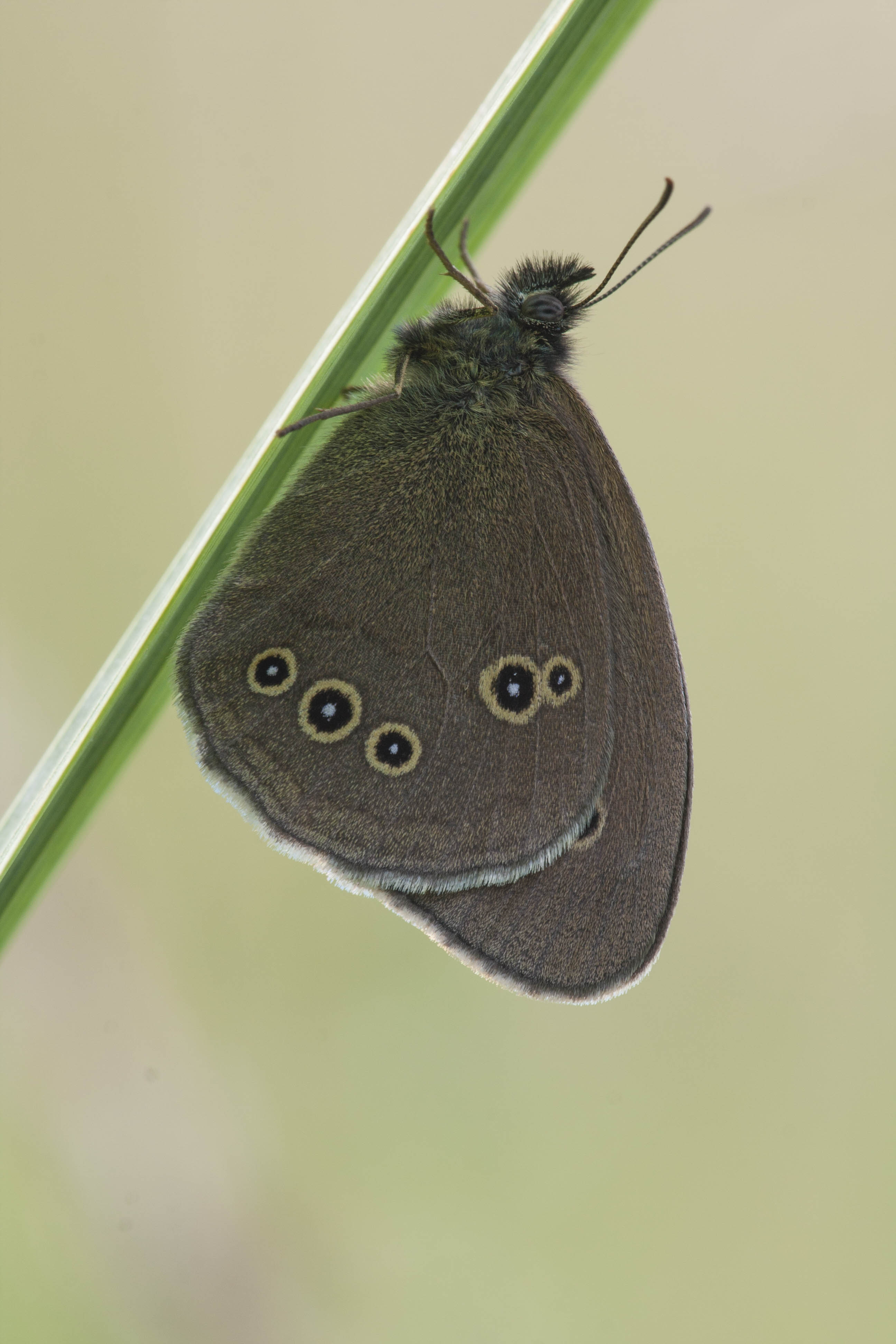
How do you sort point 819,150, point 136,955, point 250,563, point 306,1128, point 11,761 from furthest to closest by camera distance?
point 819,150 → point 306,1128 → point 136,955 → point 11,761 → point 250,563

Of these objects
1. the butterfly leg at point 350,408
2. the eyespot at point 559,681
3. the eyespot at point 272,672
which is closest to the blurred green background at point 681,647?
the eyespot at point 272,672

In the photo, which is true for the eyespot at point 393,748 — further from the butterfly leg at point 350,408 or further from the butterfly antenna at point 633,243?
the butterfly antenna at point 633,243

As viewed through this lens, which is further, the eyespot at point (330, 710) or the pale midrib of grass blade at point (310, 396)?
the eyespot at point (330, 710)

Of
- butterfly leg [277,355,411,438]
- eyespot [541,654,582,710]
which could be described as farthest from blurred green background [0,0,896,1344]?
eyespot [541,654,582,710]

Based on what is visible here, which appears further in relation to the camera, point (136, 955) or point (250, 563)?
point (136, 955)

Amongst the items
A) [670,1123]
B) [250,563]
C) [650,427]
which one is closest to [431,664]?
[250,563]

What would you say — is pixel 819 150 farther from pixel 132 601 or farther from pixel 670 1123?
pixel 670 1123

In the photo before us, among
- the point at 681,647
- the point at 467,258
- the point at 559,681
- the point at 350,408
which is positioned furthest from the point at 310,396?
the point at 681,647

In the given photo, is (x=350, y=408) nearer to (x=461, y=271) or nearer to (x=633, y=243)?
(x=461, y=271)
